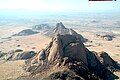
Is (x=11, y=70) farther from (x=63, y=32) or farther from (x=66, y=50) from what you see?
(x=63, y=32)

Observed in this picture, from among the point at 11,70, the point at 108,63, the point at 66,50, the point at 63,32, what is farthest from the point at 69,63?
the point at 63,32

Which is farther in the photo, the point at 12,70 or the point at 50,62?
the point at 12,70

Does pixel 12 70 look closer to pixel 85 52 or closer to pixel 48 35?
pixel 85 52

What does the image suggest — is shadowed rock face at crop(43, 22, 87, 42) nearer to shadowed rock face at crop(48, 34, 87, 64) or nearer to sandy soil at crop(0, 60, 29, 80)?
sandy soil at crop(0, 60, 29, 80)

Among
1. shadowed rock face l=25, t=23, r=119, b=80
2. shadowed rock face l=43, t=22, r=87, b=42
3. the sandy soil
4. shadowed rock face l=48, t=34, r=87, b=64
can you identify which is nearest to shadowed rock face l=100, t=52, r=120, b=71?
shadowed rock face l=25, t=23, r=119, b=80

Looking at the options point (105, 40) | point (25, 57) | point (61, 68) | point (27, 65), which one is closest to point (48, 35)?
point (105, 40)

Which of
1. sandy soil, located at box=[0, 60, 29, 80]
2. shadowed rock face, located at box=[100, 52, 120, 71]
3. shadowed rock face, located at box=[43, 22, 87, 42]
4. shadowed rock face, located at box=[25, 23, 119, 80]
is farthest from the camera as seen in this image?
shadowed rock face, located at box=[43, 22, 87, 42]

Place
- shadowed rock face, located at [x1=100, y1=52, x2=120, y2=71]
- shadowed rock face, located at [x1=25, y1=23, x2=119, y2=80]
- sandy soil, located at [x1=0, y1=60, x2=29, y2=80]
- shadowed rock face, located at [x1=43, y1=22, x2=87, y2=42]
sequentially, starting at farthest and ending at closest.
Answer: shadowed rock face, located at [x1=43, y1=22, x2=87, y2=42]
shadowed rock face, located at [x1=100, y1=52, x2=120, y2=71]
sandy soil, located at [x1=0, y1=60, x2=29, y2=80]
shadowed rock face, located at [x1=25, y1=23, x2=119, y2=80]

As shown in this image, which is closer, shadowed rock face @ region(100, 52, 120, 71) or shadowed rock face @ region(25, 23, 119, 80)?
shadowed rock face @ region(25, 23, 119, 80)

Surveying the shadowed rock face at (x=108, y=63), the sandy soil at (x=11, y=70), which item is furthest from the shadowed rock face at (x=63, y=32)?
the shadowed rock face at (x=108, y=63)
